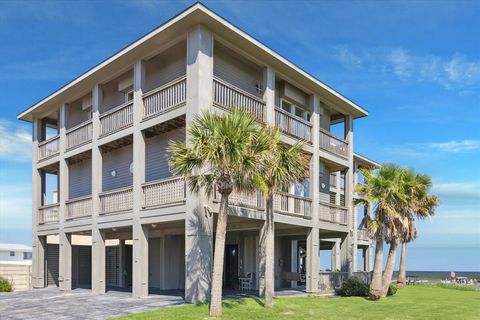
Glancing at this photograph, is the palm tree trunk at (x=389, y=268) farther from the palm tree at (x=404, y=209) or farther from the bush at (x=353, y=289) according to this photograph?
the bush at (x=353, y=289)

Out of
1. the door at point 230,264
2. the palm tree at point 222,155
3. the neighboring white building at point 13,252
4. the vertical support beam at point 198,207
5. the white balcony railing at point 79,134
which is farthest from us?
the neighboring white building at point 13,252

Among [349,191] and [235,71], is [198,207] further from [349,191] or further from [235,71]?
[349,191]

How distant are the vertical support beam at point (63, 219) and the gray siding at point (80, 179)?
1.56 meters

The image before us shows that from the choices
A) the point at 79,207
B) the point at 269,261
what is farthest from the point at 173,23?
the point at 79,207

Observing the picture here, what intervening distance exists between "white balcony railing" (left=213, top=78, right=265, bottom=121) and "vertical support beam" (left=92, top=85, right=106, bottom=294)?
7.43 m

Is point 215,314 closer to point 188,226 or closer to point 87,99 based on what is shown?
point 188,226

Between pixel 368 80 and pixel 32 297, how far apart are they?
1889 cm

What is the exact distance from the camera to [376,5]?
1742 cm

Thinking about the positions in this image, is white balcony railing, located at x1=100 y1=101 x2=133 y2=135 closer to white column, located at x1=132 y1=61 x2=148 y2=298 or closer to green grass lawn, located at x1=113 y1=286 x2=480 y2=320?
white column, located at x1=132 y1=61 x2=148 y2=298

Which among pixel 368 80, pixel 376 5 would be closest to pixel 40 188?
pixel 368 80

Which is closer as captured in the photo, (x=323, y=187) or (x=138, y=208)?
(x=138, y=208)

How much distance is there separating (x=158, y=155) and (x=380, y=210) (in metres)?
10.4

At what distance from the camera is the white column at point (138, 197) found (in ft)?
63.9

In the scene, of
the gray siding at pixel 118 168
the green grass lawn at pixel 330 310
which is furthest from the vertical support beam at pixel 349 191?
the gray siding at pixel 118 168
